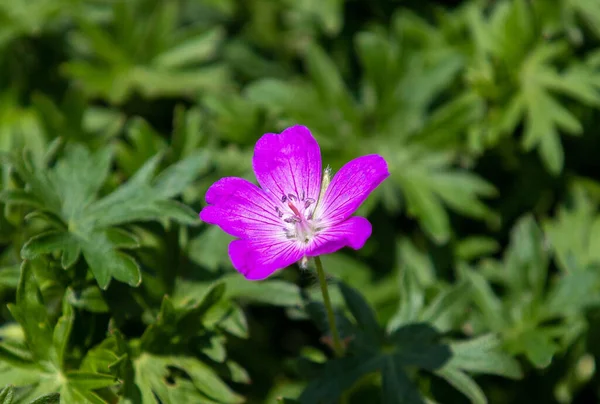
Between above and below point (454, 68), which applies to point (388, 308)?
below

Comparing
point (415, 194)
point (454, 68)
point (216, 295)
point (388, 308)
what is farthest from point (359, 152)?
point (216, 295)

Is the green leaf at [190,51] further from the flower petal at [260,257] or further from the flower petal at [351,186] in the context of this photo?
the flower petal at [260,257]

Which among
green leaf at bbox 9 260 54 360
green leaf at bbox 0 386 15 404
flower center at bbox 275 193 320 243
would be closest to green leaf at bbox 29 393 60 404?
green leaf at bbox 0 386 15 404

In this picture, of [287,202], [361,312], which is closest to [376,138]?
[361,312]

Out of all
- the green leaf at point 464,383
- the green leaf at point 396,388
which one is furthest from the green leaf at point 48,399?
the green leaf at point 464,383

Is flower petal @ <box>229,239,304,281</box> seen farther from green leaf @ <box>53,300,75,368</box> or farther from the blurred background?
green leaf @ <box>53,300,75,368</box>

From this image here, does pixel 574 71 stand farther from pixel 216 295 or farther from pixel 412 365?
pixel 216 295

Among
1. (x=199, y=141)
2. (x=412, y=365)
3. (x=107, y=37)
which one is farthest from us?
(x=107, y=37)
